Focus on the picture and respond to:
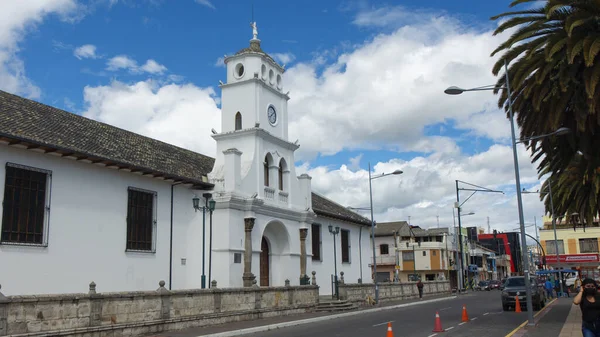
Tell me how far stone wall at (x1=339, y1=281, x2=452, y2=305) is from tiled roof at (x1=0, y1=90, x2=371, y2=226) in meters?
11.1

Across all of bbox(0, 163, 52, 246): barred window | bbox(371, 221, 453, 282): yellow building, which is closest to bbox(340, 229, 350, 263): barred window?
bbox(0, 163, 52, 246): barred window

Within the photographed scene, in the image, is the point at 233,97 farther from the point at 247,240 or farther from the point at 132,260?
the point at 132,260

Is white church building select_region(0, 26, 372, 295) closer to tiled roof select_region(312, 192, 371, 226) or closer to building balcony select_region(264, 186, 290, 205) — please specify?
building balcony select_region(264, 186, 290, 205)

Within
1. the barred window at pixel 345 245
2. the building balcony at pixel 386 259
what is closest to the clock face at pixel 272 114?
the barred window at pixel 345 245

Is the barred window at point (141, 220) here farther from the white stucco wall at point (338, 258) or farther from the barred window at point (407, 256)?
the barred window at point (407, 256)

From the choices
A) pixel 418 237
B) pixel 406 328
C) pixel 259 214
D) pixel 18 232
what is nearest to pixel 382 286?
pixel 259 214

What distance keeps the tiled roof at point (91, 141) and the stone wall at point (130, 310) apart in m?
5.96

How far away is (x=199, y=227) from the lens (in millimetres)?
26922

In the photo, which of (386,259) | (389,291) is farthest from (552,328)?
(386,259)

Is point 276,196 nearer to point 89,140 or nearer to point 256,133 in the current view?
point 256,133

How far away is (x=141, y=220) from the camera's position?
24.1 m

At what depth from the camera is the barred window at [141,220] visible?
77.2 feet

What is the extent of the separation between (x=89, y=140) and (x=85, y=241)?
13.7 ft

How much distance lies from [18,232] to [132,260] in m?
5.33
